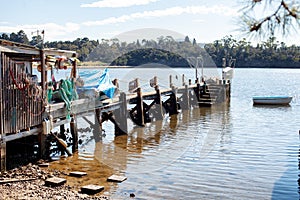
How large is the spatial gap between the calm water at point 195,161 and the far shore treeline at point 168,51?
21.1 ft

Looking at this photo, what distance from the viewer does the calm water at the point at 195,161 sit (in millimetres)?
11055

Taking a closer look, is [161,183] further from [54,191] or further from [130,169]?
[54,191]

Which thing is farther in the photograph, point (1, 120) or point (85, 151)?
point (85, 151)

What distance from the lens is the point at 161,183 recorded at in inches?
459

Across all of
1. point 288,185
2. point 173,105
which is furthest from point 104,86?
point 173,105

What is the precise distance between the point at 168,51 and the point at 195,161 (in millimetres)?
26893

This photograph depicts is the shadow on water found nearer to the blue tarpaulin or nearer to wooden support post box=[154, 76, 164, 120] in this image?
the blue tarpaulin

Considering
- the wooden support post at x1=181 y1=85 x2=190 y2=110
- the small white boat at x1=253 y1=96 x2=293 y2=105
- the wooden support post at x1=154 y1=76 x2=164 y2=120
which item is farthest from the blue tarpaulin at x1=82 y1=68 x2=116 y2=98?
the small white boat at x1=253 y1=96 x2=293 y2=105

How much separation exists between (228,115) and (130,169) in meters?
16.7

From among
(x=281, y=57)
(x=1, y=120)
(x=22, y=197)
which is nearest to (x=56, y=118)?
(x=1, y=120)

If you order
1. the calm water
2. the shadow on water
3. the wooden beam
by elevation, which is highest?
the wooden beam

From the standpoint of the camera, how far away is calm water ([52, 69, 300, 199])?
11.1 meters

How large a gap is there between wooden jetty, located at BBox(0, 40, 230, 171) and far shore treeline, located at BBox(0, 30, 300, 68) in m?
5.67

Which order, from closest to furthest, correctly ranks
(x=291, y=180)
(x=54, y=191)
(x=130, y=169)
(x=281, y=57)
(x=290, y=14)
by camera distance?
(x=290, y=14) < (x=54, y=191) < (x=291, y=180) < (x=130, y=169) < (x=281, y=57)
